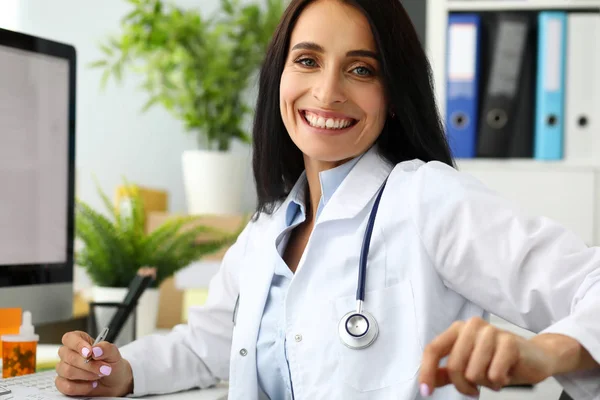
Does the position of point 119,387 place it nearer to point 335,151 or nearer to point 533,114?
point 335,151

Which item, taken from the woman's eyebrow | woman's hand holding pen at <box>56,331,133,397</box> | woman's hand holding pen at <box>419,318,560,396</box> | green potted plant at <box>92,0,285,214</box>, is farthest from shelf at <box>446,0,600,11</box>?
woman's hand holding pen at <box>419,318,560,396</box>

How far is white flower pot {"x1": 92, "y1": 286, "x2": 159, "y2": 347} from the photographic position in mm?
1473

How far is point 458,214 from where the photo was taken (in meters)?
0.98

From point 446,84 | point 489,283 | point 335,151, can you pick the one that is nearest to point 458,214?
point 489,283

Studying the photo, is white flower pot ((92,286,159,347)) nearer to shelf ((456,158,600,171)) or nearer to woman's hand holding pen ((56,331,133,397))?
woman's hand holding pen ((56,331,133,397))

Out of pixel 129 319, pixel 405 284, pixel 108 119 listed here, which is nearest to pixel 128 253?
pixel 129 319

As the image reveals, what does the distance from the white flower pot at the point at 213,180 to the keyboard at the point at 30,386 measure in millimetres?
1388

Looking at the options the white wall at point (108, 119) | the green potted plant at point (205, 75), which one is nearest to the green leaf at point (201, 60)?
the green potted plant at point (205, 75)

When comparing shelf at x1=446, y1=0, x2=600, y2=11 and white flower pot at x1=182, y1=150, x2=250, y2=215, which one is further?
white flower pot at x1=182, y1=150, x2=250, y2=215

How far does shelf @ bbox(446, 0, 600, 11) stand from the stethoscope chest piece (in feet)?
3.74

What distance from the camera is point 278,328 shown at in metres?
1.15

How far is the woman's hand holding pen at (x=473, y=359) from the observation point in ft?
2.23

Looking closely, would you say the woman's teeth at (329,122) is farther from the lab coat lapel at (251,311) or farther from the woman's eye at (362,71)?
the lab coat lapel at (251,311)

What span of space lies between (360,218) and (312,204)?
194 millimetres
